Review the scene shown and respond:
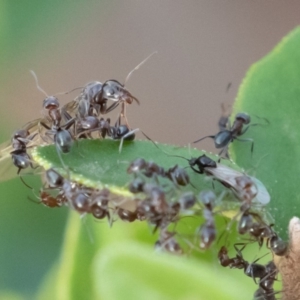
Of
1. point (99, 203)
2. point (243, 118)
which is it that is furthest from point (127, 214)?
point (243, 118)

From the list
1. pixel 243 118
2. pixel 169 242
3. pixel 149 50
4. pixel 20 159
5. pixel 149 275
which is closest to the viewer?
pixel 169 242

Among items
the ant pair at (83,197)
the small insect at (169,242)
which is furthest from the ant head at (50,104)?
the small insect at (169,242)

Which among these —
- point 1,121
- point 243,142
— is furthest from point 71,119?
point 1,121

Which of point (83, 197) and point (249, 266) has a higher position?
point (83, 197)

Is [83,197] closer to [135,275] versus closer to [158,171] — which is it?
[158,171]

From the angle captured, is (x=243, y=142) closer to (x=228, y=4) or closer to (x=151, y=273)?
(x=151, y=273)
